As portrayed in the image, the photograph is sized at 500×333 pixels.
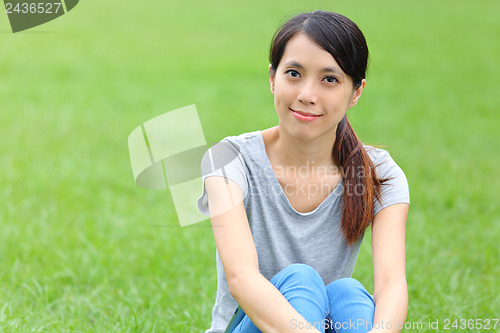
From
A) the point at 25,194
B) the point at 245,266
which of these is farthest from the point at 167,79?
the point at 245,266

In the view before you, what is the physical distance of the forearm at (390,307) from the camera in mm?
1878

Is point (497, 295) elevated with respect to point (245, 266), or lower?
lower

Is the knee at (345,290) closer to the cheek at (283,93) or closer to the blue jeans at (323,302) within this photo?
the blue jeans at (323,302)

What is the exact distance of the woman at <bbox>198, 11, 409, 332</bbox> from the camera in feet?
6.19

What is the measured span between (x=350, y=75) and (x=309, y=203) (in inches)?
17.0

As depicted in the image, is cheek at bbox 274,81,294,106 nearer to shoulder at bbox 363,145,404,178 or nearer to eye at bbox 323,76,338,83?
eye at bbox 323,76,338,83

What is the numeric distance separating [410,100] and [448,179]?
8.02 feet

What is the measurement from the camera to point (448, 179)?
5.03 metres

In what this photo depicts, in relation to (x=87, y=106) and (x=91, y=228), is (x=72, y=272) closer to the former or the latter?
(x=91, y=228)

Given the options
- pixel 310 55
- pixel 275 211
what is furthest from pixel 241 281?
pixel 310 55

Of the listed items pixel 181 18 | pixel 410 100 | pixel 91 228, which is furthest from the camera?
pixel 181 18

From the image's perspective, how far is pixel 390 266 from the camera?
2021 mm

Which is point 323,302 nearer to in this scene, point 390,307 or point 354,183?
point 390,307

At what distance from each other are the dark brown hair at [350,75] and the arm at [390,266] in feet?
0.20
